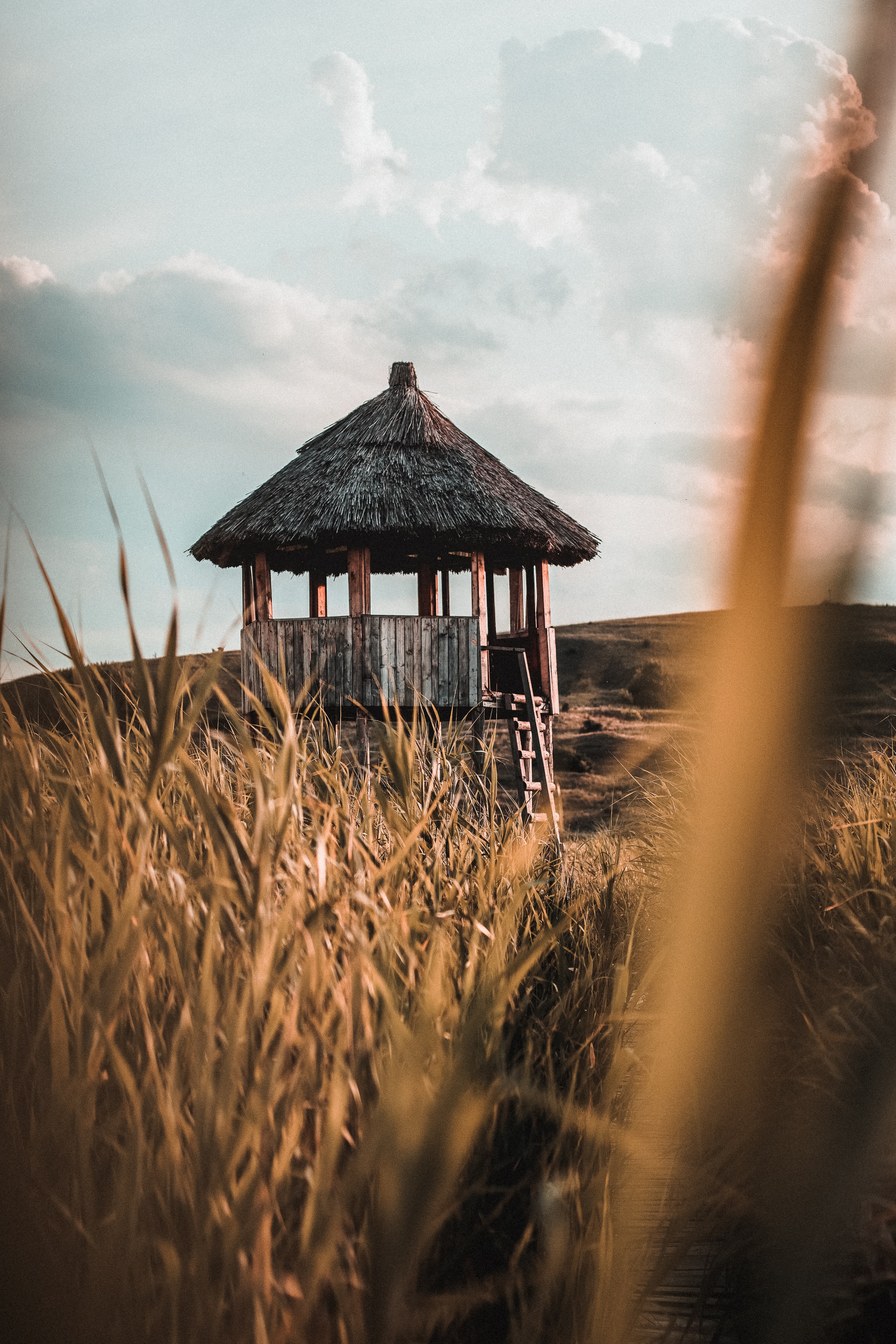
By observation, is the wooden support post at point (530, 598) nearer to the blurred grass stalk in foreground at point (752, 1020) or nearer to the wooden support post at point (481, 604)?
the wooden support post at point (481, 604)

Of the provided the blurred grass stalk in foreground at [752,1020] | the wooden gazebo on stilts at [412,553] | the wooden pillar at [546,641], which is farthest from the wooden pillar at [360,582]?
the blurred grass stalk in foreground at [752,1020]

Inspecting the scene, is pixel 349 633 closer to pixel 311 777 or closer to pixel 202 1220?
pixel 311 777

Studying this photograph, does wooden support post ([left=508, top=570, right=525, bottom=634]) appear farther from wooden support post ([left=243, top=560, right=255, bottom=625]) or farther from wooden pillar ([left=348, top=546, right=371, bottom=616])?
wooden support post ([left=243, top=560, right=255, bottom=625])

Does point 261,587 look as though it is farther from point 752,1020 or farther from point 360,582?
point 752,1020

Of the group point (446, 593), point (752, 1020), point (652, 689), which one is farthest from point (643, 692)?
point (752, 1020)

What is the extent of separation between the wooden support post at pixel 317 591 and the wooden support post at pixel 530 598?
374 centimetres

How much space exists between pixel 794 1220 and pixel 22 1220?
1.88 meters

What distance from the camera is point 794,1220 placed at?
239 cm

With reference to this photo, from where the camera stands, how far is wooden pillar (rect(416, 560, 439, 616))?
50.0ft

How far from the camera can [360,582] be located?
12984 millimetres

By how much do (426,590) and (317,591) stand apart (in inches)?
102

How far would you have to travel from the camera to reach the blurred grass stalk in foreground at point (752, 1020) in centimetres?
229

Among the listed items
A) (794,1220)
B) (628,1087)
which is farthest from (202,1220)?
(628,1087)

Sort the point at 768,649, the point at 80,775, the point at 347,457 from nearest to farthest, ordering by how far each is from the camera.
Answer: the point at 80,775 → the point at 768,649 → the point at 347,457
